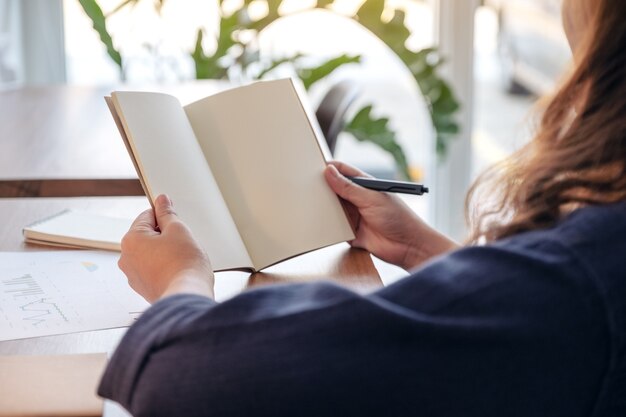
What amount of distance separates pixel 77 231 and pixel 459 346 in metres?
0.72

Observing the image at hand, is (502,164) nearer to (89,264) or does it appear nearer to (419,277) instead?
(419,277)

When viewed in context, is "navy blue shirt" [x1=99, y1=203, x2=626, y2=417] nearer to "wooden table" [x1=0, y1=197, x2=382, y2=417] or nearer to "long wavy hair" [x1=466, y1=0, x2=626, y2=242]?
"long wavy hair" [x1=466, y1=0, x2=626, y2=242]

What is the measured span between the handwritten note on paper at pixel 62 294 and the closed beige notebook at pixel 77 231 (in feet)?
0.06

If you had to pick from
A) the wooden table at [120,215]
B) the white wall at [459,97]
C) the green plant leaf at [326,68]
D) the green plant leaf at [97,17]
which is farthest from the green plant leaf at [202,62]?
the wooden table at [120,215]

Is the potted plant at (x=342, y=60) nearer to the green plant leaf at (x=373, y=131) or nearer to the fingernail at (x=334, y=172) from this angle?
the green plant leaf at (x=373, y=131)

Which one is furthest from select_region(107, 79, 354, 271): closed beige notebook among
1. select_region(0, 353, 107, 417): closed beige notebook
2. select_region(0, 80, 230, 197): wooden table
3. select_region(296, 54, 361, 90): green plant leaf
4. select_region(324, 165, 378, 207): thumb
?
select_region(296, 54, 361, 90): green plant leaf

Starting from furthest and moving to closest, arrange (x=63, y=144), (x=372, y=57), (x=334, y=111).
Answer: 1. (x=372, y=57)
2. (x=334, y=111)
3. (x=63, y=144)

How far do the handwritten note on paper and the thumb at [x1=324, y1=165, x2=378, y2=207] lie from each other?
0.28m

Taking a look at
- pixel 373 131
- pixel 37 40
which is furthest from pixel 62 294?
pixel 37 40

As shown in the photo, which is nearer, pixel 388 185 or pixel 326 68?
pixel 388 185

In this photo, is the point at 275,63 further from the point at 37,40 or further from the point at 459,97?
the point at 37,40

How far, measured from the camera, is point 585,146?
2.25 ft

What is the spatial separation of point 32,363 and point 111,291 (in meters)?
0.20

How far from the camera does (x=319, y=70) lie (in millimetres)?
2518
